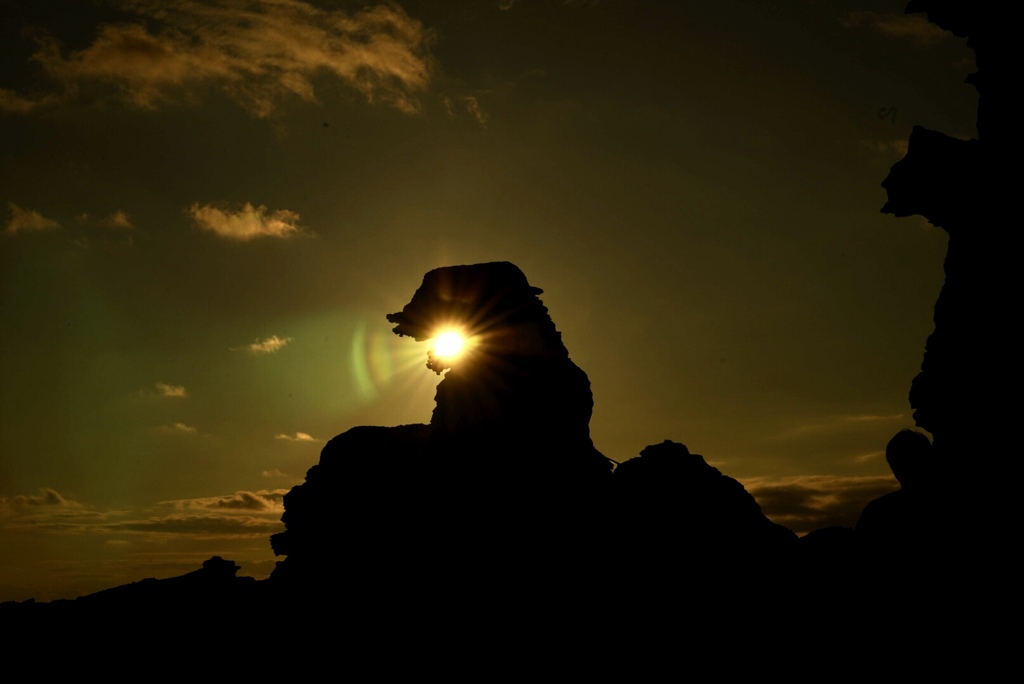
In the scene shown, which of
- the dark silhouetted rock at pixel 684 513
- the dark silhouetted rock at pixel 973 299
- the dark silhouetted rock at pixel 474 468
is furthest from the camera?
the dark silhouetted rock at pixel 684 513

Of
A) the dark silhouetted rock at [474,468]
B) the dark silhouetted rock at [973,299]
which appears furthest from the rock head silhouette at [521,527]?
the dark silhouetted rock at [973,299]

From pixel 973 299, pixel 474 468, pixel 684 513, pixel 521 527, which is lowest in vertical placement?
pixel 521 527

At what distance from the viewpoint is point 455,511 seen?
152 ft

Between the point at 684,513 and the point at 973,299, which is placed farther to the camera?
the point at 684,513

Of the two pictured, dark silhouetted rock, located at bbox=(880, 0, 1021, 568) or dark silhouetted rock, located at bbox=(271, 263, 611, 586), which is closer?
dark silhouetted rock, located at bbox=(880, 0, 1021, 568)

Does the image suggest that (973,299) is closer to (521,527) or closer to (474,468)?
(521,527)

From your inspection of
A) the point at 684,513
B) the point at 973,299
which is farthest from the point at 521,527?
the point at 973,299

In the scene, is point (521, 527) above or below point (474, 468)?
below

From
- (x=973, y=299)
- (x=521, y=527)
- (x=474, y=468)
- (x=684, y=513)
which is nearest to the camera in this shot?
(x=973, y=299)

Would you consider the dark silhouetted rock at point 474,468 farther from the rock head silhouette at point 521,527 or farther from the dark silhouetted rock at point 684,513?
the dark silhouetted rock at point 684,513

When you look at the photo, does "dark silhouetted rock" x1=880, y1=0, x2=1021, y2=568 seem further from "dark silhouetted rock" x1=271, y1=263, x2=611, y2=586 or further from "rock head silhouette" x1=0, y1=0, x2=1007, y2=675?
"dark silhouetted rock" x1=271, y1=263, x2=611, y2=586

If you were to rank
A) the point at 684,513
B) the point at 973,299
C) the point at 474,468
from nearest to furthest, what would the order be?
the point at 973,299 → the point at 474,468 → the point at 684,513

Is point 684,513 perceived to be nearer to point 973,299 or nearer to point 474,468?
point 474,468

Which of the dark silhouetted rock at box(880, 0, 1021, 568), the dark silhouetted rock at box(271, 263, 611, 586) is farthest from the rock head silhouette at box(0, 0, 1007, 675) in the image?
the dark silhouetted rock at box(880, 0, 1021, 568)
